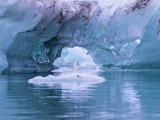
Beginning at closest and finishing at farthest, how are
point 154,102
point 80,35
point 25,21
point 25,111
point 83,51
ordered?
point 25,111 → point 154,102 → point 25,21 → point 80,35 → point 83,51

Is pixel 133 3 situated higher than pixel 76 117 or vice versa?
pixel 133 3

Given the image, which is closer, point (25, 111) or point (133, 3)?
point (25, 111)

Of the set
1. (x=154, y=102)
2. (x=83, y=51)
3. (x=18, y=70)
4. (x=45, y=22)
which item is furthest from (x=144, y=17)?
(x=83, y=51)

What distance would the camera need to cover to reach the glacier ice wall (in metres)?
29.0

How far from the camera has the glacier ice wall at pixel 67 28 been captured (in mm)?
29000

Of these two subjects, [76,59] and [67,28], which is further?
[76,59]

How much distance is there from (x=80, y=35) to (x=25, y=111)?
25066 millimetres

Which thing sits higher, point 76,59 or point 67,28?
point 67,28

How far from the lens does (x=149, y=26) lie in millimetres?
35188

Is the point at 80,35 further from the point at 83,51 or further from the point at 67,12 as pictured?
the point at 83,51

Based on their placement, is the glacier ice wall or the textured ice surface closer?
the glacier ice wall

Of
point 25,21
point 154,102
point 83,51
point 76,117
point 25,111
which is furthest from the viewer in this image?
point 83,51

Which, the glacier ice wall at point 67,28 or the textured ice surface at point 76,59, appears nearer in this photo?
the glacier ice wall at point 67,28

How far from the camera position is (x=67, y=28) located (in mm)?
31922
